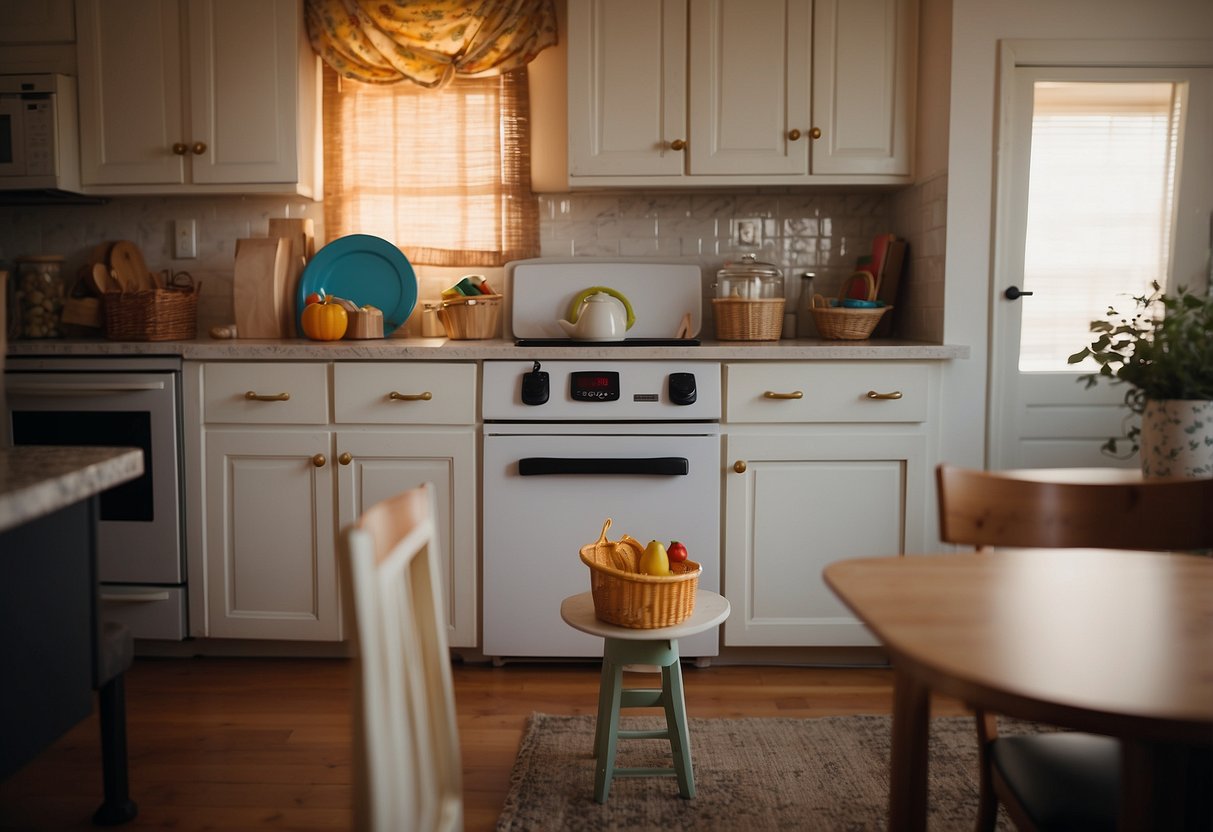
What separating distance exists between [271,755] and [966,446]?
6.85 feet

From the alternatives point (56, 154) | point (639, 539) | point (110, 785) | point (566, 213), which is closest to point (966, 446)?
point (639, 539)

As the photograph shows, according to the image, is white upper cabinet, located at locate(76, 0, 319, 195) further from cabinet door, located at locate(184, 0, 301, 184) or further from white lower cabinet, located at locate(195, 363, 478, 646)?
white lower cabinet, located at locate(195, 363, 478, 646)

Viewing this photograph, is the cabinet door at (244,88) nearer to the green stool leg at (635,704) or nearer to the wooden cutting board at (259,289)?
the wooden cutting board at (259,289)

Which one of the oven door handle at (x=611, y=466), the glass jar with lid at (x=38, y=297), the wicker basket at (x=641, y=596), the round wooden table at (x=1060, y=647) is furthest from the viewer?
the glass jar with lid at (x=38, y=297)

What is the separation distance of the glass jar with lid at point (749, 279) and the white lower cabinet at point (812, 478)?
1.48ft

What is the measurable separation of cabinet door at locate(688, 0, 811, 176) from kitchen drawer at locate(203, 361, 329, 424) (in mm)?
1338

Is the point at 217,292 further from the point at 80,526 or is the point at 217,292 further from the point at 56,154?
the point at 80,526

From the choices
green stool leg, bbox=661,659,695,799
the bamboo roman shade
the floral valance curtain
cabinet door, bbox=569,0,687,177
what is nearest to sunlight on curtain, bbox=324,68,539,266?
the bamboo roman shade

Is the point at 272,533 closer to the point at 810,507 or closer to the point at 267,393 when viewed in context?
the point at 267,393

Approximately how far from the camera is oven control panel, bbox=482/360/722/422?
284 centimetres

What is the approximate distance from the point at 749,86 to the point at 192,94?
176cm

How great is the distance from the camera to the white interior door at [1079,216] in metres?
2.95

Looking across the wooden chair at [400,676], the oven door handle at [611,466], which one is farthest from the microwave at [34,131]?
the wooden chair at [400,676]

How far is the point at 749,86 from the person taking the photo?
124 inches
